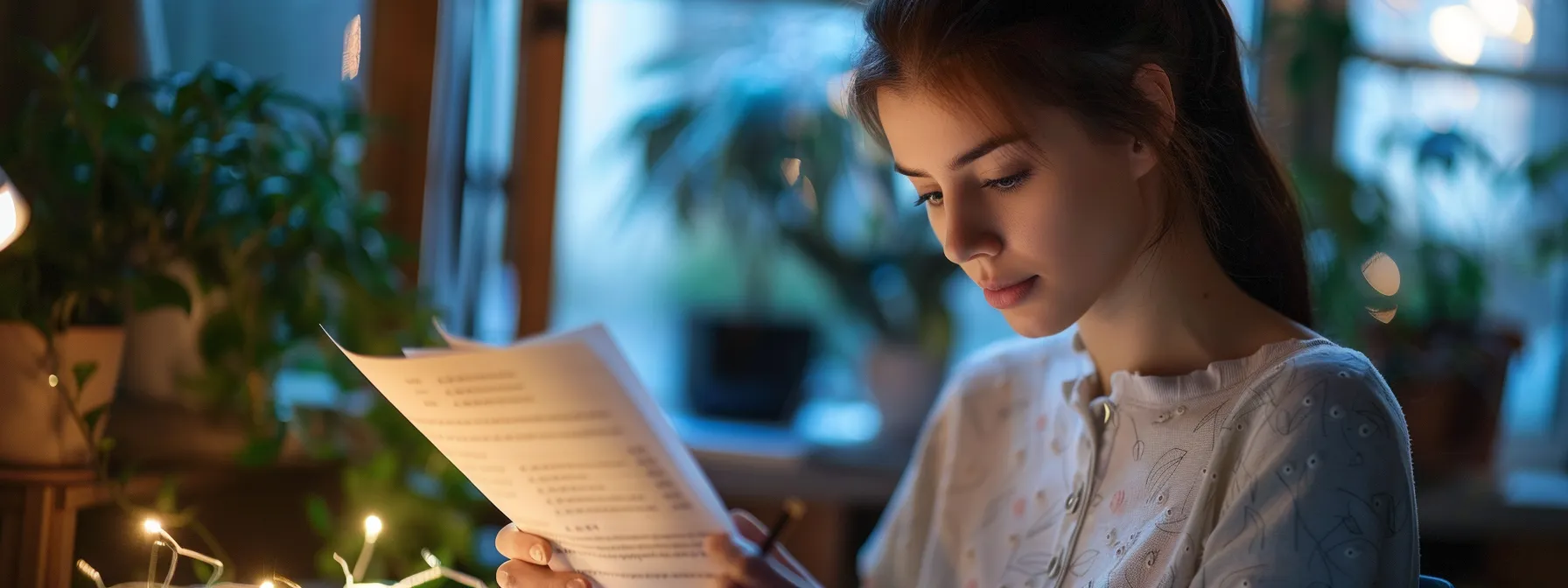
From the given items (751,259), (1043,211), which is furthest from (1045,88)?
(751,259)

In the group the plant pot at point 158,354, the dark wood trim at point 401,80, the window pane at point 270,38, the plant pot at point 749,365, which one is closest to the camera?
the plant pot at point 158,354

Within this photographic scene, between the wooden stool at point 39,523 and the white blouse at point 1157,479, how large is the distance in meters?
0.68

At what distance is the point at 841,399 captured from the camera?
201 cm

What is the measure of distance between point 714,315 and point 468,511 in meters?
0.60

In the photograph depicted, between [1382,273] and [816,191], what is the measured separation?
839 millimetres

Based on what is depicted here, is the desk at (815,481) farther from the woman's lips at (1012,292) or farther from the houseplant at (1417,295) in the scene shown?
the woman's lips at (1012,292)

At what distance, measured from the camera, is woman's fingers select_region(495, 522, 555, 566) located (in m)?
0.85

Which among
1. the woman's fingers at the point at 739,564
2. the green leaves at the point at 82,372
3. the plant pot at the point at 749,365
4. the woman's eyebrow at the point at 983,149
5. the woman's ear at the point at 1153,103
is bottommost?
the plant pot at the point at 749,365

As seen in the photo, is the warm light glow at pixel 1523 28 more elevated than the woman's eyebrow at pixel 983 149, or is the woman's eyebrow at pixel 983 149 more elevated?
the warm light glow at pixel 1523 28

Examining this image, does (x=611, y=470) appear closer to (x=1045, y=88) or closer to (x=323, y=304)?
(x=1045, y=88)

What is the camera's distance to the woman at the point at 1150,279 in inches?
29.0

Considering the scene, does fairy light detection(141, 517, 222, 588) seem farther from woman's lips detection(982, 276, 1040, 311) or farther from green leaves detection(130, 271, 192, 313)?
woman's lips detection(982, 276, 1040, 311)

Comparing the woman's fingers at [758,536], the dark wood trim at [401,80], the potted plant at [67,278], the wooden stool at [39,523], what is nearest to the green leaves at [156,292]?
the potted plant at [67,278]

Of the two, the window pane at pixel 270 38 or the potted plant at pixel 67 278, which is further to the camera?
the window pane at pixel 270 38
